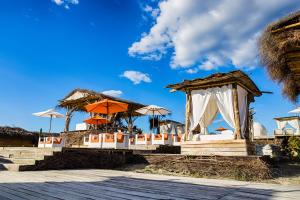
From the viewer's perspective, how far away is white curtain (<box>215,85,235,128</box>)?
844 centimetres

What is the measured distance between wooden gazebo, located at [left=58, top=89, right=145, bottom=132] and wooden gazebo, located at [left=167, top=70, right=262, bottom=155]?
1092 cm

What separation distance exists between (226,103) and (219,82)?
2.63 feet

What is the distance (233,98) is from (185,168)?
2981 millimetres

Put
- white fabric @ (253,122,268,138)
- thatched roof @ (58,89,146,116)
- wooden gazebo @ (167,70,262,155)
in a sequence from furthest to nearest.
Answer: white fabric @ (253,122,268,138) < thatched roof @ (58,89,146,116) < wooden gazebo @ (167,70,262,155)

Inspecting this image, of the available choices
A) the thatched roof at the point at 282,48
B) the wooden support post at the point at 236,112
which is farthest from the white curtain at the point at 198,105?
the thatched roof at the point at 282,48

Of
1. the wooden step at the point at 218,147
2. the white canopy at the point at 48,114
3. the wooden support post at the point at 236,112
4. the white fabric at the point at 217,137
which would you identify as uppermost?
the white canopy at the point at 48,114

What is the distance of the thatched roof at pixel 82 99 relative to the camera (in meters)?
→ 19.5

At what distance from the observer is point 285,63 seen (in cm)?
458

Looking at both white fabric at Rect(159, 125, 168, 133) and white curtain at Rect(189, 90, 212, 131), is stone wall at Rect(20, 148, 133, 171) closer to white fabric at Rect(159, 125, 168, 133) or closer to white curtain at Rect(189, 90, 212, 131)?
white curtain at Rect(189, 90, 212, 131)

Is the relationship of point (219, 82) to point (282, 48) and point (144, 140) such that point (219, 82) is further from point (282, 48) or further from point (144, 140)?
point (144, 140)

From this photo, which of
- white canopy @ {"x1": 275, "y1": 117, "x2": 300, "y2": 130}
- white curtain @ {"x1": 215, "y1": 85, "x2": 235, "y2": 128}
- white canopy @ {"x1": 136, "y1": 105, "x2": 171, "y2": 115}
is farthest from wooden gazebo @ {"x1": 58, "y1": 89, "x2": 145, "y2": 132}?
A: white canopy @ {"x1": 275, "y1": 117, "x2": 300, "y2": 130}

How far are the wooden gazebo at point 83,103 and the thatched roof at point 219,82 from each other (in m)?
10.7

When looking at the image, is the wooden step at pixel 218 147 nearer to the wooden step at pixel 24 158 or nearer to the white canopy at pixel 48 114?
the wooden step at pixel 24 158

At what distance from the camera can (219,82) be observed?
8.83 metres
